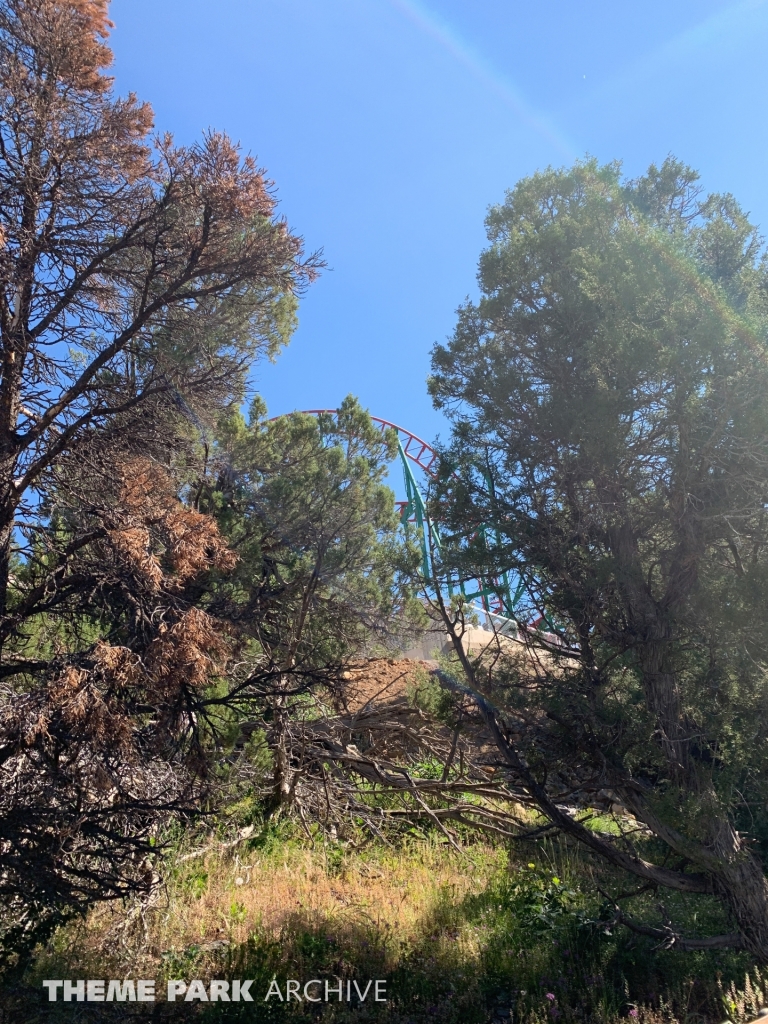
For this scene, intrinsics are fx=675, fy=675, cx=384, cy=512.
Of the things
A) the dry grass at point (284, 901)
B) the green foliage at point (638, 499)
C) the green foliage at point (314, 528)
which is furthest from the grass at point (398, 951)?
the green foliage at point (314, 528)

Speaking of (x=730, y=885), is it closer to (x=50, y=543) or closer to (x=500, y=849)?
(x=500, y=849)

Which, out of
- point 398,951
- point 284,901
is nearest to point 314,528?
point 284,901

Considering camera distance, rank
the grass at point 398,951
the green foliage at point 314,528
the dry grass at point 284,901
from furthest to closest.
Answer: the green foliage at point 314,528
the dry grass at point 284,901
the grass at point 398,951

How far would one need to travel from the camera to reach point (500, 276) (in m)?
6.43

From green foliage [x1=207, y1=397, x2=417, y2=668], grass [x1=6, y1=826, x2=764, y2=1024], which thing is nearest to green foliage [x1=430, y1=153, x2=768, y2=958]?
grass [x1=6, y1=826, x2=764, y2=1024]

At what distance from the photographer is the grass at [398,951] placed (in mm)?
4758

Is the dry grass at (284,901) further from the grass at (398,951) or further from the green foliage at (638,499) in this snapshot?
the green foliage at (638,499)

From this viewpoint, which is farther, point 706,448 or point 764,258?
point 764,258

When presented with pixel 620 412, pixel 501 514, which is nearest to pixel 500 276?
pixel 620 412

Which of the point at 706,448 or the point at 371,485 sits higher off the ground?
the point at 371,485

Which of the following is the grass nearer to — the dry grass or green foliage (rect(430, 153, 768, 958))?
the dry grass

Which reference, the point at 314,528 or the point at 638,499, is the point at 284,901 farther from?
the point at 638,499

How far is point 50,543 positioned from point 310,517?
14.4ft

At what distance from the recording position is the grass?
4.76 metres
